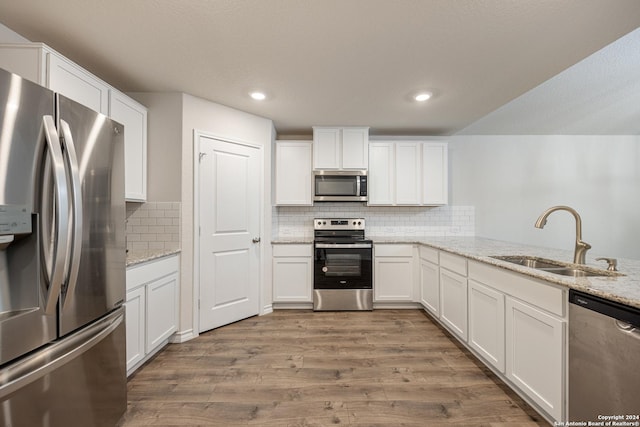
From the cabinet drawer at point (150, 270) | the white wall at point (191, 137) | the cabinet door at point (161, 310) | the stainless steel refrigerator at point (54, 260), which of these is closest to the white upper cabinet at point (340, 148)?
the white wall at point (191, 137)

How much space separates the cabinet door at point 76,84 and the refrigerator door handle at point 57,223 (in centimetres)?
94

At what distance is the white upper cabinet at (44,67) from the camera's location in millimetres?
1547

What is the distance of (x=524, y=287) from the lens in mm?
1626

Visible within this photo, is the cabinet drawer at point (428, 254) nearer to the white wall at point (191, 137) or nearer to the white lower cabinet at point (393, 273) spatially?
the white lower cabinet at point (393, 273)

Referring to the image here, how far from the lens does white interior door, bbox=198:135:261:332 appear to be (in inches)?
107

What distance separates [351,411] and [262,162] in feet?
8.36

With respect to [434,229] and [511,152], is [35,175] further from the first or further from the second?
[511,152]

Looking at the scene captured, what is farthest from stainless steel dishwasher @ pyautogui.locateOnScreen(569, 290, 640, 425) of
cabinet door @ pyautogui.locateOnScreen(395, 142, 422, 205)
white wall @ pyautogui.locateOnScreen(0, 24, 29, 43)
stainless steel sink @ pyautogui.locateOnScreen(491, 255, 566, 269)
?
white wall @ pyautogui.locateOnScreen(0, 24, 29, 43)

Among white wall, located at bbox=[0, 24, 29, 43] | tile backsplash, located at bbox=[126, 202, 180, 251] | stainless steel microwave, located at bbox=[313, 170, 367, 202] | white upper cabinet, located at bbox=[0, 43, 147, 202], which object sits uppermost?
white wall, located at bbox=[0, 24, 29, 43]

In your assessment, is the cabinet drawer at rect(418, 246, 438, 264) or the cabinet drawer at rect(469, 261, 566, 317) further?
the cabinet drawer at rect(418, 246, 438, 264)

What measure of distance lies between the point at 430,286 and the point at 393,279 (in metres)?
0.48

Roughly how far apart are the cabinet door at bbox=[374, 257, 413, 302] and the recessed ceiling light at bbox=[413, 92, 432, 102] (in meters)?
1.88

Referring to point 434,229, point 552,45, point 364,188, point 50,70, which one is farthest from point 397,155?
point 50,70

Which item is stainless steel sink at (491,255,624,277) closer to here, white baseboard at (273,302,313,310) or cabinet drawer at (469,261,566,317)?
cabinet drawer at (469,261,566,317)
